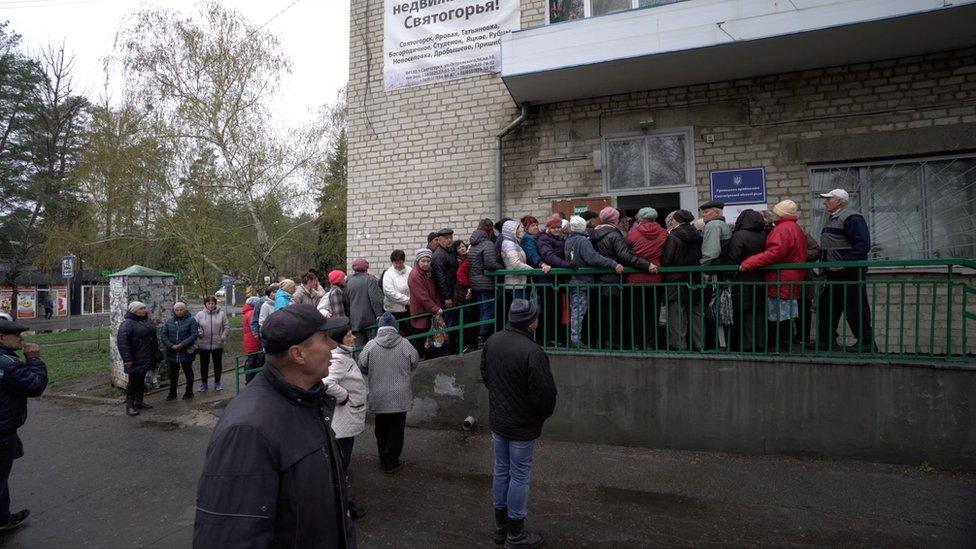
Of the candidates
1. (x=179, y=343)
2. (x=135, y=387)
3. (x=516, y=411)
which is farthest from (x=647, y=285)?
(x=135, y=387)

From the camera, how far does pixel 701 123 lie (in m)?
7.53

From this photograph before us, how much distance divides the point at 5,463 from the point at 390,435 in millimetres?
3142

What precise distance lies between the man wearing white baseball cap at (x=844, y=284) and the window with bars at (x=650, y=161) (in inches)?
97.9

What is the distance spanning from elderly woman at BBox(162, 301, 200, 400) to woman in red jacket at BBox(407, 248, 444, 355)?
15.6 ft

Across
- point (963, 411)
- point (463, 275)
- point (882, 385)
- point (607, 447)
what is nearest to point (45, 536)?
point (463, 275)

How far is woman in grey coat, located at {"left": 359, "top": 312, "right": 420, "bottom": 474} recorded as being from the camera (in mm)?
4836

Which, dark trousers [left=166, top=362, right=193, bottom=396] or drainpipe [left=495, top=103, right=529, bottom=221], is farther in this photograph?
dark trousers [left=166, top=362, right=193, bottom=396]

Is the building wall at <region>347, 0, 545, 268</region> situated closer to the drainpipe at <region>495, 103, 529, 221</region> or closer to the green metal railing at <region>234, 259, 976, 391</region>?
the drainpipe at <region>495, 103, 529, 221</region>

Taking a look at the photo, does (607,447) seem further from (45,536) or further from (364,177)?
(364,177)

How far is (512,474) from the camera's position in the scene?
3.55m

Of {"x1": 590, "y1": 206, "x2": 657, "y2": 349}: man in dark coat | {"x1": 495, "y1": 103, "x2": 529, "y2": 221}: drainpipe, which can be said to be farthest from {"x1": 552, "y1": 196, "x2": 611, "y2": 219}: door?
{"x1": 590, "y1": 206, "x2": 657, "y2": 349}: man in dark coat

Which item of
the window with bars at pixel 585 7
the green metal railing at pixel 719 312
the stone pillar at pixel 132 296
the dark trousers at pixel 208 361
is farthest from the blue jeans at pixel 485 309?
the stone pillar at pixel 132 296

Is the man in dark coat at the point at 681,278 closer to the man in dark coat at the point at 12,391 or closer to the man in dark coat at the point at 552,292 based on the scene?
the man in dark coat at the point at 552,292

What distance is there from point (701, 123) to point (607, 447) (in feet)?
16.5
